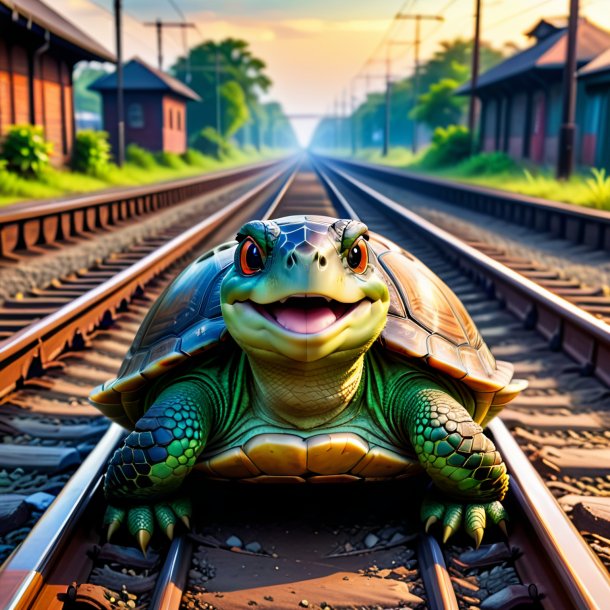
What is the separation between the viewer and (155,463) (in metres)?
2.78

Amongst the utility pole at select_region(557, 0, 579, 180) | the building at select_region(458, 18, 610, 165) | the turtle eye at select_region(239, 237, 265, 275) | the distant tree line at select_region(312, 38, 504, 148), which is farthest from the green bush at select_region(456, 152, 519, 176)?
the turtle eye at select_region(239, 237, 265, 275)

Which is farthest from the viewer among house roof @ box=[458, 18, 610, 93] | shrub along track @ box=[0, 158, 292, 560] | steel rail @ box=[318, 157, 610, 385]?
house roof @ box=[458, 18, 610, 93]

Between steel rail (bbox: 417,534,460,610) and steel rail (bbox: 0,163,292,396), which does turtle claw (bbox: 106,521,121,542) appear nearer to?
steel rail (bbox: 417,534,460,610)

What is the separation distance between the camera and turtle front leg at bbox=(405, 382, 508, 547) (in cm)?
279

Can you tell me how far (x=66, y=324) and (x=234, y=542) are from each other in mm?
3341

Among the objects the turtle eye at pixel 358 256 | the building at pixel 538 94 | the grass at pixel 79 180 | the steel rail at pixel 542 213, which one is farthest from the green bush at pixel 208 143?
the turtle eye at pixel 358 256

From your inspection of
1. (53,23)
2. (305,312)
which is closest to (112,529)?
(305,312)

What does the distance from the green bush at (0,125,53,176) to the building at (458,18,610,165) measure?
18.1m

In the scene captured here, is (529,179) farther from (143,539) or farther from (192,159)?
(192,159)

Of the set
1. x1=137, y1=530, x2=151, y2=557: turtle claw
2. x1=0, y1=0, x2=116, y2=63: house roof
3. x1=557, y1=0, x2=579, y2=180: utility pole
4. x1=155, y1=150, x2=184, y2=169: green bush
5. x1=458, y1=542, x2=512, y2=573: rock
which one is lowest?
x1=458, y1=542, x2=512, y2=573: rock

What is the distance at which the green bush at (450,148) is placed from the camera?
37781 mm

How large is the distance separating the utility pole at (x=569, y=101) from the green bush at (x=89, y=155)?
50.7ft

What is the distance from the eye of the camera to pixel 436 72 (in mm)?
77938

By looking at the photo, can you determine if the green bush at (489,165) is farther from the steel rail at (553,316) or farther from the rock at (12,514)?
the rock at (12,514)
